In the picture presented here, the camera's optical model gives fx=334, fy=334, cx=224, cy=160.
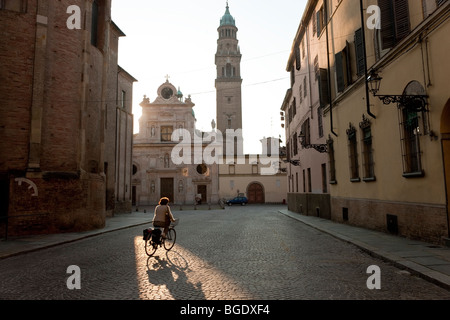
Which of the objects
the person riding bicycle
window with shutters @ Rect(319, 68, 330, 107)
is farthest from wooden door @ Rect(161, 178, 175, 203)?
the person riding bicycle

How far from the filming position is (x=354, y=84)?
13625mm

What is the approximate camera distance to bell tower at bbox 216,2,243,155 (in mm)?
57469

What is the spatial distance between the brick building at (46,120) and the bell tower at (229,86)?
42.0 m

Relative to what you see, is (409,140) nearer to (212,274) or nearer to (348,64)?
(348,64)

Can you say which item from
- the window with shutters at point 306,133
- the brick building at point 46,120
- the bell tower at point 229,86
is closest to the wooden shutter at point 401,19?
the window with shutters at point 306,133

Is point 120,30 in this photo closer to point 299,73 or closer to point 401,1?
point 299,73

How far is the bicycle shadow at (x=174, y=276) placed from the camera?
201 inches

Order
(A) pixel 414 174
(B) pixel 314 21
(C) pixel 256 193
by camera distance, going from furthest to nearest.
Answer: (C) pixel 256 193
(B) pixel 314 21
(A) pixel 414 174

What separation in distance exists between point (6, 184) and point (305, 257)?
37.7ft

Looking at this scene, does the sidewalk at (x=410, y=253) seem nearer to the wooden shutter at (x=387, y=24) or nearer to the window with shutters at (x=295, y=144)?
the wooden shutter at (x=387, y=24)

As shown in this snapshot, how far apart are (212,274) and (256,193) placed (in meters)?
46.4

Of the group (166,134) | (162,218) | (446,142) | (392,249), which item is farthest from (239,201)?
(446,142)

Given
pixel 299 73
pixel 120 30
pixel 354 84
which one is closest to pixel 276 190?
pixel 299 73

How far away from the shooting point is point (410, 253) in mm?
7844
